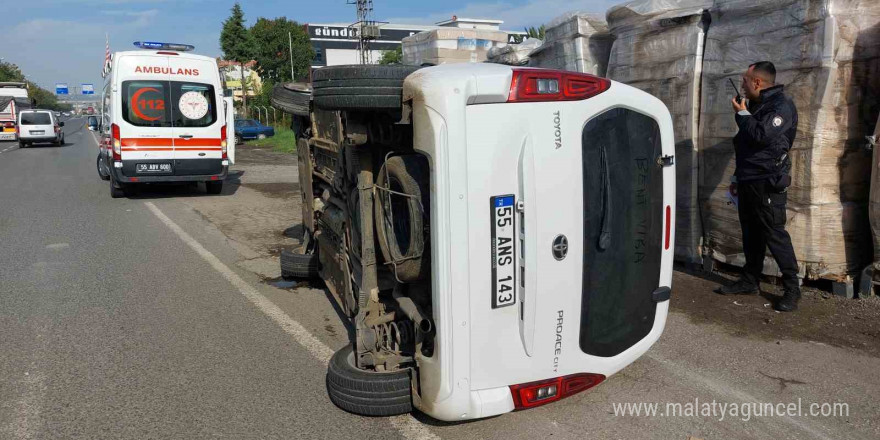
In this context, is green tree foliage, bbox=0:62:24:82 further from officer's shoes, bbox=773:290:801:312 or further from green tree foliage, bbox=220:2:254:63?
officer's shoes, bbox=773:290:801:312

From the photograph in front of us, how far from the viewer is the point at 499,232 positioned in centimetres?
304

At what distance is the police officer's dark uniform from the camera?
5.02 meters

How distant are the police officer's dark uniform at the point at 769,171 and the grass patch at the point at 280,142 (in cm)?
2092

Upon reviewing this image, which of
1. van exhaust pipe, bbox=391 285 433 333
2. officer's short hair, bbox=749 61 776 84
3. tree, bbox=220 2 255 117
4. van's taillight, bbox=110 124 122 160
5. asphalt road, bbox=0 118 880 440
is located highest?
tree, bbox=220 2 255 117

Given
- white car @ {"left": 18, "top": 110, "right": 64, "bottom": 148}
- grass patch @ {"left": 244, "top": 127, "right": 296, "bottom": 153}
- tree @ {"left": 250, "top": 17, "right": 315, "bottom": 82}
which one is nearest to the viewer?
grass patch @ {"left": 244, "top": 127, "right": 296, "bottom": 153}

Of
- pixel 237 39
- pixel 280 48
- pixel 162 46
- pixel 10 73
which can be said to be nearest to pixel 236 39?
pixel 237 39

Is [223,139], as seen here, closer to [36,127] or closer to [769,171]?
[769,171]

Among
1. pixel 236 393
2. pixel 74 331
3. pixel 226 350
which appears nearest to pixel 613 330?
pixel 236 393

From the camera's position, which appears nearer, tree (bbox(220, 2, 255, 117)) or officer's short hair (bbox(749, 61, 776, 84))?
officer's short hair (bbox(749, 61, 776, 84))

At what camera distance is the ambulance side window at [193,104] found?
1205cm

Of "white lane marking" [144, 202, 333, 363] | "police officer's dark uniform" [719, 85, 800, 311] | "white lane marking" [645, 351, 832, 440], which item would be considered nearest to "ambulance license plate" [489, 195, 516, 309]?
"white lane marking" [645, 351, 832, 440]

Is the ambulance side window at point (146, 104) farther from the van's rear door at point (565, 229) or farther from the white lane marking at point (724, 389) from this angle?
the van's rear door at point (565, 229)

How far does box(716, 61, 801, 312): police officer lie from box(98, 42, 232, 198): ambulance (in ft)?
31.9

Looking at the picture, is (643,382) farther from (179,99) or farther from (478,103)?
(179,99)
